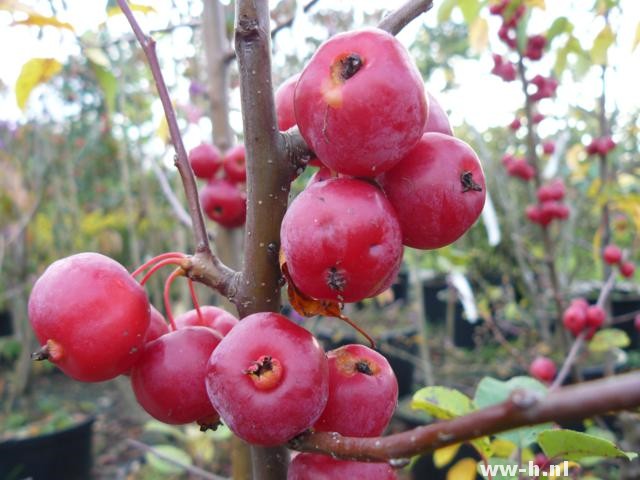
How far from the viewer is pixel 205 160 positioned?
1.14 m

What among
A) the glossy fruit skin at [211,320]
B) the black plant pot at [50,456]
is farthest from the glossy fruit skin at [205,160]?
the black plant pot at [50,456]

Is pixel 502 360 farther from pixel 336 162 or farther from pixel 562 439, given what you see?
pixel 336 162

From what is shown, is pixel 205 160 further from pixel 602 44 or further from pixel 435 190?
pixel 602 44

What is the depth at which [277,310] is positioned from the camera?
0.49 m

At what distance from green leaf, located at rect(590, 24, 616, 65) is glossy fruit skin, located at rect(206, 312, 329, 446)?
5.01ft

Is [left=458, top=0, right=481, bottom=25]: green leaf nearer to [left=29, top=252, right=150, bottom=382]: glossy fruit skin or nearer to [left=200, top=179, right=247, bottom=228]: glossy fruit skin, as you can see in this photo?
[left=200, top=179, right=247, bottom=228]: glossy fruit skin

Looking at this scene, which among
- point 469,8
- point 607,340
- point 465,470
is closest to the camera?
point 465,470

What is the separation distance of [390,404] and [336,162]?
0.22 m

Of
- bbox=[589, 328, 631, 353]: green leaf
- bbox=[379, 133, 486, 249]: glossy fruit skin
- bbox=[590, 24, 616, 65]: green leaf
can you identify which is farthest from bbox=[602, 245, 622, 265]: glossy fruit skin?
bbox=[379, 133, 486, 249]: glossy fruit skin

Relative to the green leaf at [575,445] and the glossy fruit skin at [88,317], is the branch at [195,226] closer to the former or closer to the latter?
the glossy fruit skin at [88,317]

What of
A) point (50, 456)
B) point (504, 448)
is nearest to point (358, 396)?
point (504, 448)

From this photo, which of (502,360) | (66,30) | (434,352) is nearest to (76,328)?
(66,30)

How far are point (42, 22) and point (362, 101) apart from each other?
81cm

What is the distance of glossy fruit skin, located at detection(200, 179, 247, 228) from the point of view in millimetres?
1073
